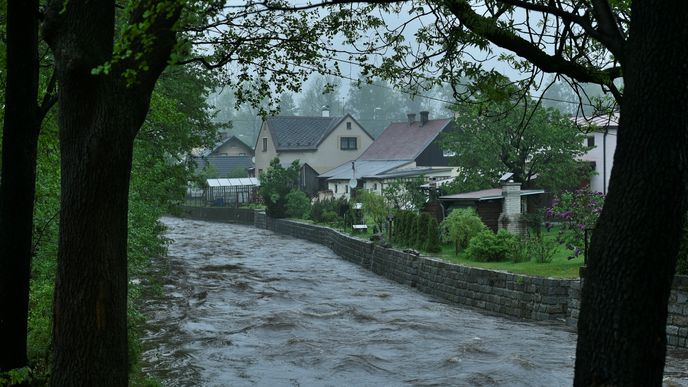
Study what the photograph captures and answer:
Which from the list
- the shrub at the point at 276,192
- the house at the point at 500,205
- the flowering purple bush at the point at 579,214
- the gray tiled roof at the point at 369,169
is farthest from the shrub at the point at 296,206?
the flowering purple bush at the point at 579,214

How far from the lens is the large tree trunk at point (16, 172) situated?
848 centimetres

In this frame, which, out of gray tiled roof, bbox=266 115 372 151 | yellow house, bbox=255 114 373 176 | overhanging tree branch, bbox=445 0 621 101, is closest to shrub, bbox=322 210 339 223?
yellow house, bbox=255 114 373 176

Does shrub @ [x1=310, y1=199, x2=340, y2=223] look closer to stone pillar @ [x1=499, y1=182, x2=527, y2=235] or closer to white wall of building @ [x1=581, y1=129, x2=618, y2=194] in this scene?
white wall of building @ [x1=581, y1=129, x2=618, y2=194]

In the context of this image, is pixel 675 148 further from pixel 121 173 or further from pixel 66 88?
pixel 66 88

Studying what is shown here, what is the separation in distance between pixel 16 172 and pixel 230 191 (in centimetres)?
7391

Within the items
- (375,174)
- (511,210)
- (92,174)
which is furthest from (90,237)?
(375,174)

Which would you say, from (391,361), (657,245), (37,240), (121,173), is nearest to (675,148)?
(657,245)

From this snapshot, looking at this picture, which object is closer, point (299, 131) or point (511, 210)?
point (511, 210)

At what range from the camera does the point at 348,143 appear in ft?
260

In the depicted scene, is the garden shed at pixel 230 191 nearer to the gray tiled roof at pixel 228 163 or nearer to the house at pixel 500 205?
the gray tiled roof at pixel 228 163

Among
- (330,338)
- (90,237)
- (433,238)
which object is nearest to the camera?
(90,237)

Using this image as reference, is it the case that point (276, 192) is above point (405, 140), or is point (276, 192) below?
below

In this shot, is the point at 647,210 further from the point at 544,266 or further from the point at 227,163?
the point at 227,163

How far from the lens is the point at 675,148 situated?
18.6 feet
